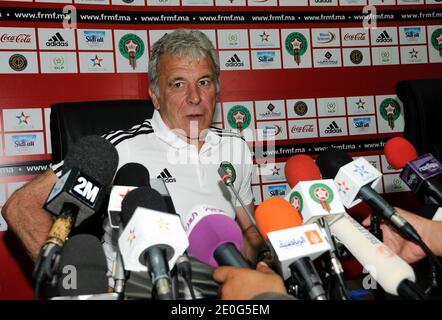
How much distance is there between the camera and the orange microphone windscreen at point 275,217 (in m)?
0.87

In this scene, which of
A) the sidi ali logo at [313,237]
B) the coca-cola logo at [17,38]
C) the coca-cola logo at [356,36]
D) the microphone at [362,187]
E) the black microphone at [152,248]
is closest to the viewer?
the black microphone at [152,248]

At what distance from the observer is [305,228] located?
85 centimetres

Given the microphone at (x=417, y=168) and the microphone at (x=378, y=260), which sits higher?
the microphone at (x=417, y=168)

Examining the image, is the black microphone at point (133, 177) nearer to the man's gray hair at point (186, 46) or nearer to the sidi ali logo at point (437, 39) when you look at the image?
the man's gray hair at point (186, 46)

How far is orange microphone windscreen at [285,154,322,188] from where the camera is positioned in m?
1.21

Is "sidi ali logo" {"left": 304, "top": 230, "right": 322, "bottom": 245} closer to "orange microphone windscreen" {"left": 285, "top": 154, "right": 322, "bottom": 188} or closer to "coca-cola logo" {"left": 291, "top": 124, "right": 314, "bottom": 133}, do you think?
"orange microphone windscreen" {"left": 285, "top": 154, "right": 322, "bottom": 188}

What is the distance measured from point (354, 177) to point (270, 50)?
2.31 meters

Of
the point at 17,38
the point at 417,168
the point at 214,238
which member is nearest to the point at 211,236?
the point at 214,238

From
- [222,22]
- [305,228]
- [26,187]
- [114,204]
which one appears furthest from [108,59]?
[305,228]

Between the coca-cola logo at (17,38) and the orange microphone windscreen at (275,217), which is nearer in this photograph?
the orange microphone windscreen at (275,217)

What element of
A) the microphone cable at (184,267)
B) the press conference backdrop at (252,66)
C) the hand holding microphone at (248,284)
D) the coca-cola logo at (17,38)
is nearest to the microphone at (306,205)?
the hand holding microphone at (248,284)

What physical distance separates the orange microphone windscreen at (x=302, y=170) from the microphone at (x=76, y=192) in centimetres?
47

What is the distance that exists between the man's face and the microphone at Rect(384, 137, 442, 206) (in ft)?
2.80
